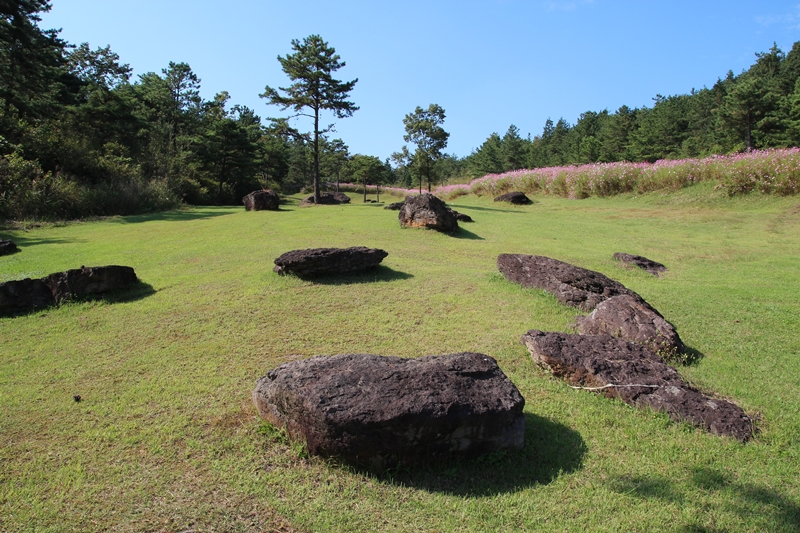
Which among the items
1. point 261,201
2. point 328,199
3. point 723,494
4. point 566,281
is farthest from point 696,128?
point 723,494

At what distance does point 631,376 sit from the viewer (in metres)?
4.25

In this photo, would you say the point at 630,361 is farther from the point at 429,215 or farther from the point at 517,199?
the point at 517,199

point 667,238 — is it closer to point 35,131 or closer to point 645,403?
point 645,403

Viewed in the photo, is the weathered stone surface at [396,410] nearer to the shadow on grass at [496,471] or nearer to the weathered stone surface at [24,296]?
the shadow on grass at [496,471]

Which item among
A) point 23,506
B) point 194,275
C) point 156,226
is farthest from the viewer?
point 156,226

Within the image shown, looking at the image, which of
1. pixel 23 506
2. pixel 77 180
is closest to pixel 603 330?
pixel 23 506

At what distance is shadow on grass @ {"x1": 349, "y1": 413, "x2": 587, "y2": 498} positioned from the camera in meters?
3.04

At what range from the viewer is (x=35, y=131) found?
20203mm

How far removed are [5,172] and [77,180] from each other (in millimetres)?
4086

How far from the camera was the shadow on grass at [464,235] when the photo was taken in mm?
12719

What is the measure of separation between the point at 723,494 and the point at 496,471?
4.59ft

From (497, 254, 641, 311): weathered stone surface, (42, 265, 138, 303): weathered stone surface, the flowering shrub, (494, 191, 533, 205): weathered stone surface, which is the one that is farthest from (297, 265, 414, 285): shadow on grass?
(494, 191, 533, 205): weathered stone surface

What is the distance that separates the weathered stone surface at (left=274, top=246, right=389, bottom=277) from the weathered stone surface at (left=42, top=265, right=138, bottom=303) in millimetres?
2481

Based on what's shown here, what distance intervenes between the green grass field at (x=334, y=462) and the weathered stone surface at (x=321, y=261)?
28 cm
